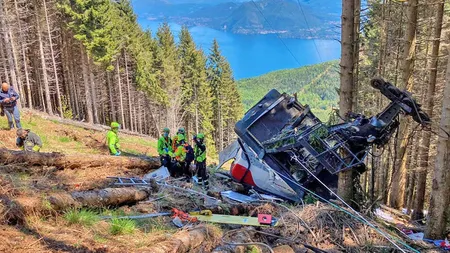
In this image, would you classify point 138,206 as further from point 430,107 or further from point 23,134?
point 430,107

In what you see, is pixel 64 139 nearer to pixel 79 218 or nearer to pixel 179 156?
pixel 179 156

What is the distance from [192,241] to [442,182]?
529 centimetres

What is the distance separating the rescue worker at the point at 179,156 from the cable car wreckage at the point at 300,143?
55.1 inches

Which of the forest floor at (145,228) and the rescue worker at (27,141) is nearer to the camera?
the forest floor at (145,228)

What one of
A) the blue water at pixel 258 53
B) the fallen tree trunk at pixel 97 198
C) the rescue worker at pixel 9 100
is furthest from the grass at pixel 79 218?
the blue water at pixel 258 53

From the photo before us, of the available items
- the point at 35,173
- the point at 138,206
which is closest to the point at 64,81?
the point at 35,173

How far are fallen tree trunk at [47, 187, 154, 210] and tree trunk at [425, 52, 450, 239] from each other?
598 centimetres

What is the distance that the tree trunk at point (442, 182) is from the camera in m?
6.50

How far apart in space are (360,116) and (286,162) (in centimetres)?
235

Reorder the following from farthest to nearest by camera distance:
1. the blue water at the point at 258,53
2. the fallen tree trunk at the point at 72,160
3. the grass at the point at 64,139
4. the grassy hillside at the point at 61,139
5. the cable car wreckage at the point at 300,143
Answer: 1. the blue water at the point at 258,53
2. the grass at the point at 64,139
3. the grassy hillside at the point at 61,139
4. the fallen tree trunk at the point at 72,160
5. the cable car wreckage at the point at 300,143

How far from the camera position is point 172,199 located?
6.98m

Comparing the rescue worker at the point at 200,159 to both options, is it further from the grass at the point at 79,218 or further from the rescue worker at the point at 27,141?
the grass at the point at 79,218

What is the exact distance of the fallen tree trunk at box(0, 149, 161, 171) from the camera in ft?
24.8

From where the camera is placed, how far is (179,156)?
10.2 meters
